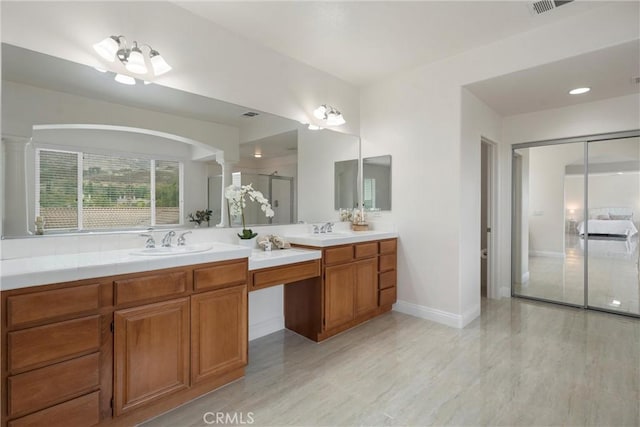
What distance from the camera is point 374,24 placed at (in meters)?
2.58

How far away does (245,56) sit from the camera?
2777mm

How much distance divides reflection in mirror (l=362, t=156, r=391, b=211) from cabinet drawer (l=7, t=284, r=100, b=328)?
9.60ft

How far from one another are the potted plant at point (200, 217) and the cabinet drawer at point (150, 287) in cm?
74

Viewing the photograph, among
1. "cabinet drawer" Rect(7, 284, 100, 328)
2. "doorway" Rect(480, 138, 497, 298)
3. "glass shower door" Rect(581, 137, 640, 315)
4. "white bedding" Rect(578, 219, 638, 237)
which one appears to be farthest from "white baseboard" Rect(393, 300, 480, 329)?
"cabinet drawer" Rect(7, 284, 100, 328)

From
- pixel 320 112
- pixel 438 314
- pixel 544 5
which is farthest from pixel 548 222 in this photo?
pixel 320 112

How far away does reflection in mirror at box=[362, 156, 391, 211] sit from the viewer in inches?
147

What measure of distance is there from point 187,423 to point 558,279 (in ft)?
14.3

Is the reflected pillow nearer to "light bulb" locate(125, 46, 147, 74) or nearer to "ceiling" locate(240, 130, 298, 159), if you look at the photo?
"ceiling" locate(240, 130, 298, 159)

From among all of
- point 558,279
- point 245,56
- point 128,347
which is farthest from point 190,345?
point 558,279

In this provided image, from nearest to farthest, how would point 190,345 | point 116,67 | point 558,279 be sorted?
point 190,345
point 116,67
point 558,279

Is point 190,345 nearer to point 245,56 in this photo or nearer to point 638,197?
point 245,56

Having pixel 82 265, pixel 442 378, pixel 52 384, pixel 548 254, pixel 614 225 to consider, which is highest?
pixel 614 225

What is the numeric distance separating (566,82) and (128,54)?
12.3 ft

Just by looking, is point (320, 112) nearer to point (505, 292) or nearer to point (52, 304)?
point (52, 304)
